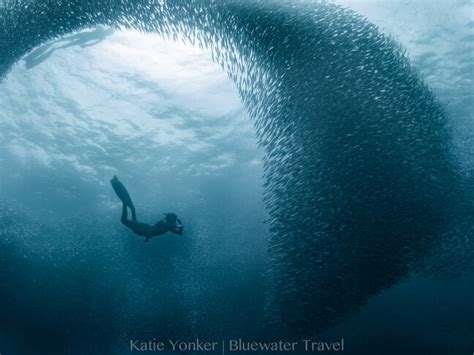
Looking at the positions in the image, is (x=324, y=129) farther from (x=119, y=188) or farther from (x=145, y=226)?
(x=145, y=226)

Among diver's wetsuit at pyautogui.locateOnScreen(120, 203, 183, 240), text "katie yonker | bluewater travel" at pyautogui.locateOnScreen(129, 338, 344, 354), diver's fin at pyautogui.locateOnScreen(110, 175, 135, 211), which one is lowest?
text "katie yonker | bluewater travel" at pyautogui.locateOnScreen(129, 338, 344, 354)

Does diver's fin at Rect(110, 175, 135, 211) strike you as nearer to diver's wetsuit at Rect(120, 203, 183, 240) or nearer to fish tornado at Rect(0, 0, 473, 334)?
diver's wetsuit at Rect(120, 203, 183, 240)

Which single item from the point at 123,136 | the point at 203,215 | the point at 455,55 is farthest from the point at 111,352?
the point at 455,55

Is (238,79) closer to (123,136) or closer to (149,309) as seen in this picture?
(123,136)

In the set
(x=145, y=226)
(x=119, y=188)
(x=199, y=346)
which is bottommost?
(x=199, y=346)

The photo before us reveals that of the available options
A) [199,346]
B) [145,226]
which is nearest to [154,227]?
[145,226]

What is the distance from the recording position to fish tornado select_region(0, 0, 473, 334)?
549 centimetres

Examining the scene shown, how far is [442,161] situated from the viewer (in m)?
9.05

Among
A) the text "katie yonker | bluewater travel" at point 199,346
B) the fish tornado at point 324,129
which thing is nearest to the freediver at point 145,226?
the fish tornado at point 324,129

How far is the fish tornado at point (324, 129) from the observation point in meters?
5.49

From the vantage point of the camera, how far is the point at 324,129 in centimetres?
670

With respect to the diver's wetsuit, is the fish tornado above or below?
Result: above

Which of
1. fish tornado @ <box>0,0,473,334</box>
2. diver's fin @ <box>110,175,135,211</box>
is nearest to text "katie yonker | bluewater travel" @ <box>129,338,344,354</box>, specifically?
fish tornado @ <box>0,0,473,334</box>

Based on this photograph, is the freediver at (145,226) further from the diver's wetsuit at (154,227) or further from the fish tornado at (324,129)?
the fish tornado at (324,129)
